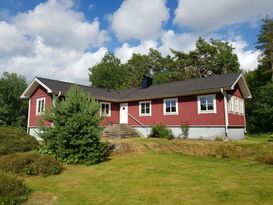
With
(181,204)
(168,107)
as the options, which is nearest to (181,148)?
(168,107)

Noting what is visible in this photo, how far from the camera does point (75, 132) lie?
12.5m

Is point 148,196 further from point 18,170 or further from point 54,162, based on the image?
point 18,170

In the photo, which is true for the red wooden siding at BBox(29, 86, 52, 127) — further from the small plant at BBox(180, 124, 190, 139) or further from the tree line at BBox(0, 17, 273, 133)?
the tree line at BBox(0, 17, 273, 133)

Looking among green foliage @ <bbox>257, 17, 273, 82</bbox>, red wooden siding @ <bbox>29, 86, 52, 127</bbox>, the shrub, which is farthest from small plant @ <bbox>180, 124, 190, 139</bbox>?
green foliage @ <bbox>257, 17, 273, 82</bbox>

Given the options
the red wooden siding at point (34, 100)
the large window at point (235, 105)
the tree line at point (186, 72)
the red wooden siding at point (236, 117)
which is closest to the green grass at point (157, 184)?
the red wooden siding at point (236, 117)

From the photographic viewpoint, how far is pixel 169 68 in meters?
48.6

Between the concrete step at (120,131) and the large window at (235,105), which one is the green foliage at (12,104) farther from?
the large window at (235,105)

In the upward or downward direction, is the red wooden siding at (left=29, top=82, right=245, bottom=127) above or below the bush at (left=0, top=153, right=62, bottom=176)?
above

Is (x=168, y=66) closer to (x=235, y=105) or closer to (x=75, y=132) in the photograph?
(x=235, y=105)

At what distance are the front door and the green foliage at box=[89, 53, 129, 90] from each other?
87.2 ft

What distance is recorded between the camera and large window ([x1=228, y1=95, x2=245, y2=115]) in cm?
1953

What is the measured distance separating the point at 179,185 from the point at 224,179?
176 cm

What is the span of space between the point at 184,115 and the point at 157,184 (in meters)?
12.3

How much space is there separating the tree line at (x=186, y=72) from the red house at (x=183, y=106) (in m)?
5.33
